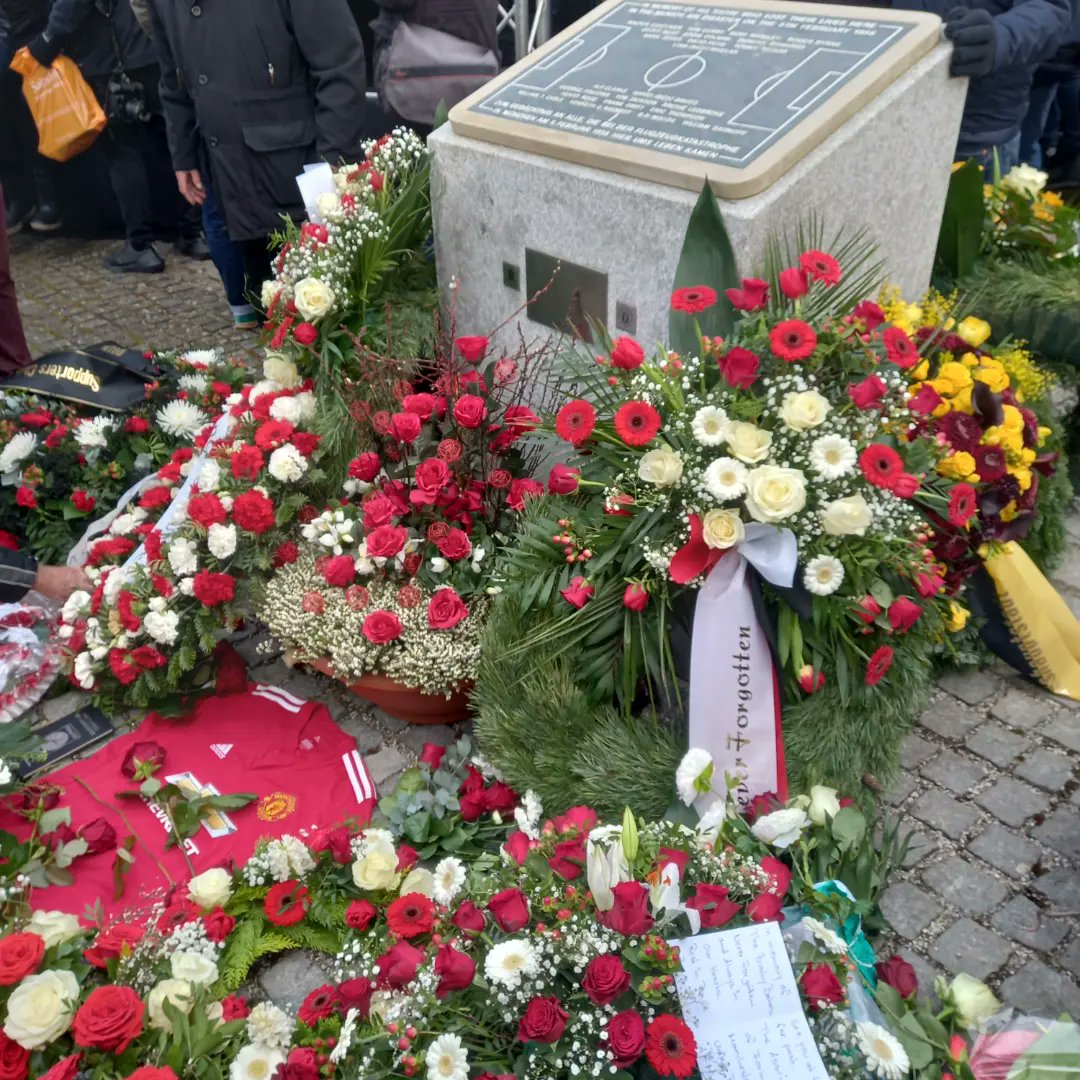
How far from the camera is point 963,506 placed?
2.37 metres

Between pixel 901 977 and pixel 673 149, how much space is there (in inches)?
81.7

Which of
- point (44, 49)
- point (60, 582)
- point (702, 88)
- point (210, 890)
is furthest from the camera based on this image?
point (44, 49)

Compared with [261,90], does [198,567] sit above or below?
below

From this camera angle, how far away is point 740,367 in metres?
2.21

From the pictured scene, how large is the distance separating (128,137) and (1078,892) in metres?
6.44

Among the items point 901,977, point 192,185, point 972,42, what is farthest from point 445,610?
point 192,185

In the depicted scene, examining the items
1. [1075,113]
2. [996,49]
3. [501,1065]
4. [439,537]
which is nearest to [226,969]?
[501,1065]

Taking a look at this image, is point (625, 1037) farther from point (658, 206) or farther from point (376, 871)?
point (658, 206)

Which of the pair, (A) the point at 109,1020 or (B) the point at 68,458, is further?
(B) the point at 68,458

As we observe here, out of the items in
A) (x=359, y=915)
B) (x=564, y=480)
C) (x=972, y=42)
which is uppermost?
(x=972, y=42)

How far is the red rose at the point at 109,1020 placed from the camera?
191cm

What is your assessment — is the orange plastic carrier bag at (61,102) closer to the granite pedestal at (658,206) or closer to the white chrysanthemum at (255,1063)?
the granite pedestal at (658,206)

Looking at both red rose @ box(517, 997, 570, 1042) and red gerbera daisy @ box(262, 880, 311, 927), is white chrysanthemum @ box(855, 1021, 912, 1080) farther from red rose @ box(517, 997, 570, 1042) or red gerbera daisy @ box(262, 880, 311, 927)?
red gerbera daisy @ box(262, 880, 311, 927)

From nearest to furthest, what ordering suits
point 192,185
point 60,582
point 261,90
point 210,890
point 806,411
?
point 806,411 < point 210,890 < point 60,582 < point 261,90 < point 192,185
